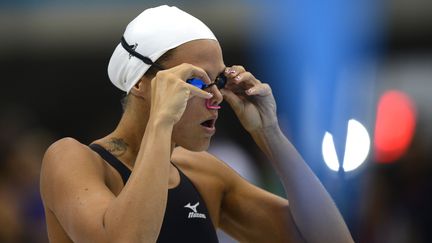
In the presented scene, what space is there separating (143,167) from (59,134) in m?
4.53

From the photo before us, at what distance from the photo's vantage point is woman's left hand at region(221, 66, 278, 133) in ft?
8.50

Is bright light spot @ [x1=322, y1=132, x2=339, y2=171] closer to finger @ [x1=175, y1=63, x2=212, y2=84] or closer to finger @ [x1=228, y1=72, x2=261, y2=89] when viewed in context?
finger @ [x1=228, y1=72, x2=261, y2=89]

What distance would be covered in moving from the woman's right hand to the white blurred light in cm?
152

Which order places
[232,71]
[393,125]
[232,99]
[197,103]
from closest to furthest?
[197,103]
[232,71]
[232,99]
[393,125]

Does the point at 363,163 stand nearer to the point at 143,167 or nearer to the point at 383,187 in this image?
the point at 383,187

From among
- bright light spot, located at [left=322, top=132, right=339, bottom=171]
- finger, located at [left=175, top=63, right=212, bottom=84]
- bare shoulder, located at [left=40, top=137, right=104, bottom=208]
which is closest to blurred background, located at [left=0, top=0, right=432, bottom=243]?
bright light spot, located at [left=322, top=132, right=339, bottom=171]

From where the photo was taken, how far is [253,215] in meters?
2.75

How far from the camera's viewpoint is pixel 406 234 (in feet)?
14.2

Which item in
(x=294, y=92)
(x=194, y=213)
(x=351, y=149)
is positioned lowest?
(x=294, y=92)

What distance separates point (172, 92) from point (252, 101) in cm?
51

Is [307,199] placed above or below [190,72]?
below

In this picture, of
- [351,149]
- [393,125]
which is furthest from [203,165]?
[393,125]

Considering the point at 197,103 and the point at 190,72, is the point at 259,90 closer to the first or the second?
the point at 197,103

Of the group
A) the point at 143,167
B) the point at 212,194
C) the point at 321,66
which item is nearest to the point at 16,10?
the point at 321,66
